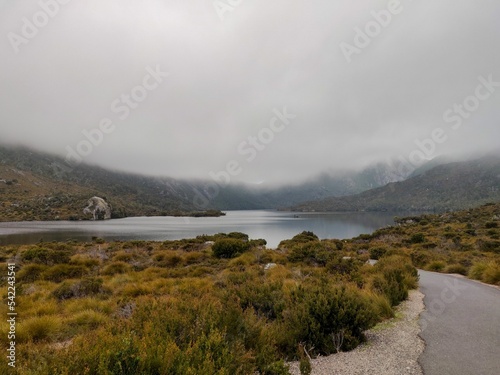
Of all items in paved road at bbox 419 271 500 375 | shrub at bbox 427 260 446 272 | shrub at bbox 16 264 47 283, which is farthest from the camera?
shrub at bbox 427 260 446 272

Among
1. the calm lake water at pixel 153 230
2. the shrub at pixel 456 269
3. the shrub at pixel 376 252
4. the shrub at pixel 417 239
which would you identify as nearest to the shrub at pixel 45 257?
the shrub at pixel 376 252

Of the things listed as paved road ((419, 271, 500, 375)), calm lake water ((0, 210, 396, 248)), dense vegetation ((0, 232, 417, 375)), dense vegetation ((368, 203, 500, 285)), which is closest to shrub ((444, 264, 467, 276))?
dense vegetation ((368, 203, 500, 285))

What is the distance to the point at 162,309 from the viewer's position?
5812mm

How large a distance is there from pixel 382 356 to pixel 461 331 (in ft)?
9.28

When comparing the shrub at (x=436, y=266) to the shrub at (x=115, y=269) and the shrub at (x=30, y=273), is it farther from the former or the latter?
the shrub at (x=30, y=273)

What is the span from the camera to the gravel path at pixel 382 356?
510cm

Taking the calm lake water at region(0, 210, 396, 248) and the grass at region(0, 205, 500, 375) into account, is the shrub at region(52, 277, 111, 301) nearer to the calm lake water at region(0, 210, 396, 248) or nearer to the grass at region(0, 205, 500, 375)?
the grass at region(0, 205, 500, 375)

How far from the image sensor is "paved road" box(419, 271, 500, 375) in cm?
522

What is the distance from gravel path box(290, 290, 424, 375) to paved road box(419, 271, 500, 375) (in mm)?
230

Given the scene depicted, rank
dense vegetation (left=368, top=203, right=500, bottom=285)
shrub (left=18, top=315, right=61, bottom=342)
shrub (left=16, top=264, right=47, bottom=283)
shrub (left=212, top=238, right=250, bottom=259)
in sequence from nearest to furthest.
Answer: shrub (left=18, top=315, right=61, bottom=342) < dense vegetation (left=368, top=203, right=500, bottom=285) < shrub (left=16, top=264, right=47, bottom=283) < shrub (left=212, top=238, right=250, bottom=259)

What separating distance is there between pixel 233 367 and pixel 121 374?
1443 millimetres

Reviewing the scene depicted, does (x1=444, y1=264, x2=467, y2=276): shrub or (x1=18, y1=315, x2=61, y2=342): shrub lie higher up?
(x1=18, y1=315, x2=61, y2=342): shrub

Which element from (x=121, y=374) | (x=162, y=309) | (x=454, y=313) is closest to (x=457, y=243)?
(x=454, y=313)

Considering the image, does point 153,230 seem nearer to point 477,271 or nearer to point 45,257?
point 45,257
